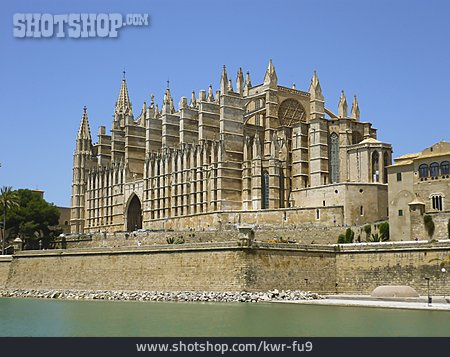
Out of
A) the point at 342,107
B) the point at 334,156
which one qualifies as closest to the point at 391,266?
the point at 334,156

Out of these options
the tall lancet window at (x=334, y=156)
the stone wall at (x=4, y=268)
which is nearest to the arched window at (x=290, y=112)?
the tall lancet window at (x=334, y=156)

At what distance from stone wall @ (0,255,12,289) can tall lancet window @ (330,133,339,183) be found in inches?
1001

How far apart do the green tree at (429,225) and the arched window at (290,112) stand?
2492cm

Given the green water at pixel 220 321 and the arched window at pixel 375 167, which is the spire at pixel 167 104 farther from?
the green water at pixel 220 321

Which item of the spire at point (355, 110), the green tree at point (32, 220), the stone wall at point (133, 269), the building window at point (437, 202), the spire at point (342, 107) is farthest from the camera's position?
the green tree at point (32, 220)

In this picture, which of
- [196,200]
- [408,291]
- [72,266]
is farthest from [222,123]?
[408,291]

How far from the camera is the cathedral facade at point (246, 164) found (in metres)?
55.2

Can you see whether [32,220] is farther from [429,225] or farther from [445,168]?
[445,168]

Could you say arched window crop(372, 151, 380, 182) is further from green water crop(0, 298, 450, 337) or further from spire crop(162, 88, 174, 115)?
spire crop(162, 88, 174, 115)

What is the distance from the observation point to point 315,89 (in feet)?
213

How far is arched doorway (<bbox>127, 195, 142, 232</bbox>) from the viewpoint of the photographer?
74938 mm

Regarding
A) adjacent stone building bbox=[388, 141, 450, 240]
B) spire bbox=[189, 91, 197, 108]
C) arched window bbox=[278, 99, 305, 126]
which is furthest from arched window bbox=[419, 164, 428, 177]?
spire bbox=[189, 91, 197, 108]
